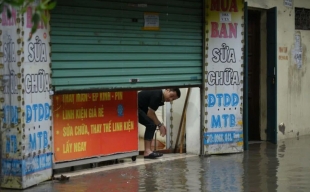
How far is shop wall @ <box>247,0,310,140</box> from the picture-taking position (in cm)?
1419

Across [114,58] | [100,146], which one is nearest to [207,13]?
[114,58]

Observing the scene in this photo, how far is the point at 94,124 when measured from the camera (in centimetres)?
1004

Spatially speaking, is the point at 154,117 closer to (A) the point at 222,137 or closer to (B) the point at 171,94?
(B) the point at 171,94

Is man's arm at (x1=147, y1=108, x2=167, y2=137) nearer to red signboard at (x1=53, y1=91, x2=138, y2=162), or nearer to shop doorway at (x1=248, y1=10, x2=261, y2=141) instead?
red signboard at (x1=53, y1=91, x2=138, y2=162)

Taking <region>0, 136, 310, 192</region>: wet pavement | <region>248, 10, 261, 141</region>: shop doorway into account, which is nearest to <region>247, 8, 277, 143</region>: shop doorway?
<region>248, 10, 261, 141</region>: shop doorway

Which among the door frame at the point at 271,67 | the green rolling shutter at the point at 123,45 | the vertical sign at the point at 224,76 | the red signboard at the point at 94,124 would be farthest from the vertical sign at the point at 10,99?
the door frame at the point at 271,67

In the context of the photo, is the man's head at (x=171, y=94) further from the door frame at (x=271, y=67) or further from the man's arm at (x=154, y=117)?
the door frame at (x=271, y=67)

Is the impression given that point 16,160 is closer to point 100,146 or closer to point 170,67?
point 100,146

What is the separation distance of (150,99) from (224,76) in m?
1.40

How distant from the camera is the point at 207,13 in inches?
451

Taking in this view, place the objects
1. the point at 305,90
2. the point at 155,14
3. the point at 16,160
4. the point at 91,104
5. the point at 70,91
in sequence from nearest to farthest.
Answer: the point at 16,160 < the point at 70,91 < the point at 91,104 < the point at 155,14 < the point at 305,90

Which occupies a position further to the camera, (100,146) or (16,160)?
(100,146)

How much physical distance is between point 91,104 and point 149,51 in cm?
130

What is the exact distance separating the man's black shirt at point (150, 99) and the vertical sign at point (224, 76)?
857mm
